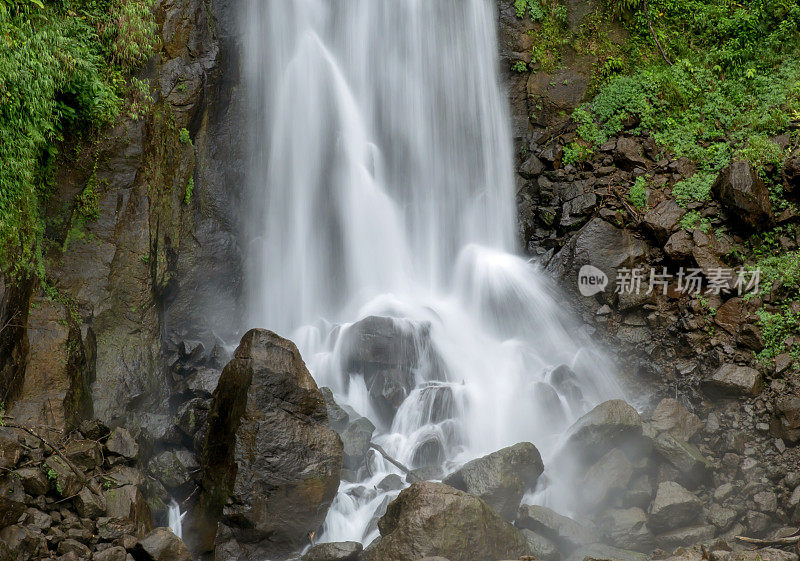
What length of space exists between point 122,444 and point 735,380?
7362 mm

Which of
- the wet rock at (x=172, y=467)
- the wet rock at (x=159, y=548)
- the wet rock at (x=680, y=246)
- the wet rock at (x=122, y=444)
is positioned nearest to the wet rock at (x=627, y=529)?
the wet rock at (x=680, y=246)

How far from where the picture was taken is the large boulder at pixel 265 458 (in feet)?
19.6

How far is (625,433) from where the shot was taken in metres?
7.10

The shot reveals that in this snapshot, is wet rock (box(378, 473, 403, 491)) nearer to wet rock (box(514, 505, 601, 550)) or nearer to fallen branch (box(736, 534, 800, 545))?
wet rock (box(514, 505, 601, 550))

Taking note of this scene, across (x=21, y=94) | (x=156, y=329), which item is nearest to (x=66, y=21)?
(x=21, y=94)

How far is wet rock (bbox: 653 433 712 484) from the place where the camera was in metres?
6.88

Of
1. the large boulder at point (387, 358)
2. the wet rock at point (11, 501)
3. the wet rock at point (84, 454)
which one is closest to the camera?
→ the wet rock at point (11, 501)

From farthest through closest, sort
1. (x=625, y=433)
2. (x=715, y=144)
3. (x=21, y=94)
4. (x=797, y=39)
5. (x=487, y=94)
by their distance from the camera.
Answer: (x=487, y=94), (x=797, y=39), (x=715, y=144), (x=625, y=433), (x=21, y=94)

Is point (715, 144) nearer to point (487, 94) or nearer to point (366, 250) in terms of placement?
point (487, 94)

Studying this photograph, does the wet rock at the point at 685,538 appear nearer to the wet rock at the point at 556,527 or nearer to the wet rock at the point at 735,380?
the wet rock at the point at 556,527

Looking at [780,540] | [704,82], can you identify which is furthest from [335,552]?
[704,82]

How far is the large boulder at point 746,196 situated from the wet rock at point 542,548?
5706 millimetres

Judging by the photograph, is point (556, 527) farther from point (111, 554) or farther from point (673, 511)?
point (111, 554)

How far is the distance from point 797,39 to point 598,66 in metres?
3.50
